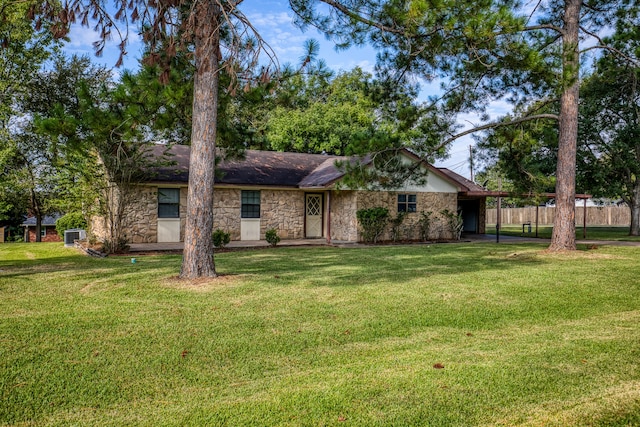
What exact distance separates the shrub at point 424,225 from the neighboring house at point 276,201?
211 millimetres

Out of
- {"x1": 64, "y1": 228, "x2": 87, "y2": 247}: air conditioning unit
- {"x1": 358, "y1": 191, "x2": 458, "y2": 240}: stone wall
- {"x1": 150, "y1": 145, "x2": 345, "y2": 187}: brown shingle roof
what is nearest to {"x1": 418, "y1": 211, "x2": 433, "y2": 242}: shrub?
{"x1": 358, "y1": 191, "x2": 458, "y2": 240}: stone wall

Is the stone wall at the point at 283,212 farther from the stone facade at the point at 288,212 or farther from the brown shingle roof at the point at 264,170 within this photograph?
the brown shingle roof at the point at 264,170

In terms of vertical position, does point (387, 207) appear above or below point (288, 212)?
above

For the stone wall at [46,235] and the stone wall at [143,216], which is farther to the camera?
the stone wall at [46,235]

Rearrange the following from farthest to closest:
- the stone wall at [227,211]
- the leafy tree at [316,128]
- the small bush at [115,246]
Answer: the leafy tree at [316,128], the stone wall at [227,211], the small bush at [115,246]

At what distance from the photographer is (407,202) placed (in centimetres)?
1792

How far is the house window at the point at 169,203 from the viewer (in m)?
15.4

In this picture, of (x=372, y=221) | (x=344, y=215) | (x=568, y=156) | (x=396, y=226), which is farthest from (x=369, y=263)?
(x=396, y=226)

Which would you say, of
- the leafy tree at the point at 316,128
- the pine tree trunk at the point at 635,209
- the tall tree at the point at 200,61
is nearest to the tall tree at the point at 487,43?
the tall tree at the point at 200,61

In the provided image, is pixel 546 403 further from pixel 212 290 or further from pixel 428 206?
pixel 428 206

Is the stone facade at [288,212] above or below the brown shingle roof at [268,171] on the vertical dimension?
below

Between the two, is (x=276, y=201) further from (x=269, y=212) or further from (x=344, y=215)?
(x=344, y=215)

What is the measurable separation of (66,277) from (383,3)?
7.83 metres

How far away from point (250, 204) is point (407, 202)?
6232 mm
